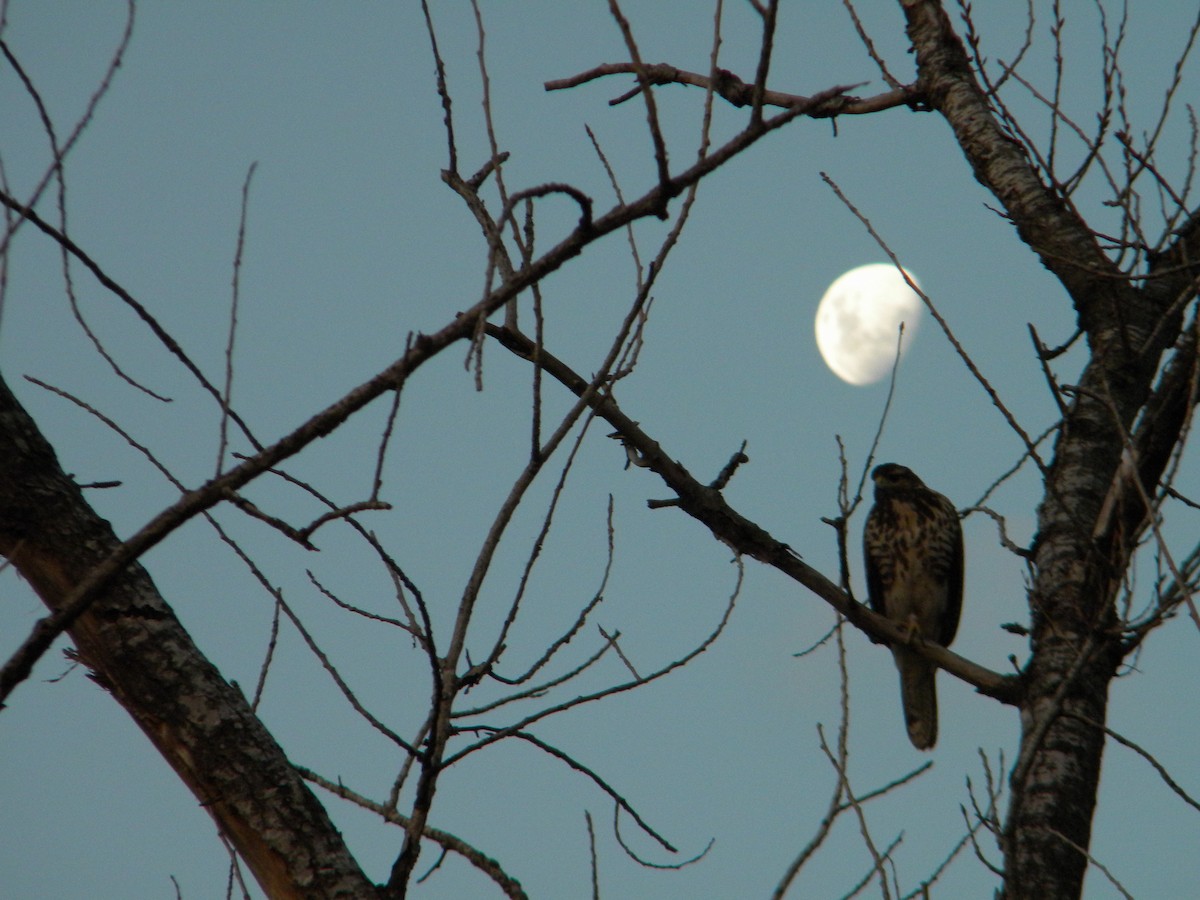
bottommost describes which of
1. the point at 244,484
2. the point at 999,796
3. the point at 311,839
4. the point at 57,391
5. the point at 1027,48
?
the point at 311,839

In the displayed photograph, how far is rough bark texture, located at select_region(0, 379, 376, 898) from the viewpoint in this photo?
5.44ft

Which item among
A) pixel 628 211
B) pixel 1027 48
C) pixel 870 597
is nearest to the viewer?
pixel 628 211

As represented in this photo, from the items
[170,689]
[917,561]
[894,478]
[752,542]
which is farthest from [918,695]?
[170,689]

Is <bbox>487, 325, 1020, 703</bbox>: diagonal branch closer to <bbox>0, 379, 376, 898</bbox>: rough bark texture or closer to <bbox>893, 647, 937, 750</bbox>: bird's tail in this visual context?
<bbox>0, 379, 376, 898</bbox>: rough bark texture

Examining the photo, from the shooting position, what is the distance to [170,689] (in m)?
1.71

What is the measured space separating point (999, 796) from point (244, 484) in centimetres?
180

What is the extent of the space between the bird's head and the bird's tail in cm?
116

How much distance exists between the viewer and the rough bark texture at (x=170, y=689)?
166cm

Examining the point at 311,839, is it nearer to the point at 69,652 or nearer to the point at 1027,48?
the point at 69,652

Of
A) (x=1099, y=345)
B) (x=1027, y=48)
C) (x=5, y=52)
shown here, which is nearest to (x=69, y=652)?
(x=5, y=52)

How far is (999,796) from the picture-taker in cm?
248

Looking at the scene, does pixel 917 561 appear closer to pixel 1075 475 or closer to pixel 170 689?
pixel 1075 475

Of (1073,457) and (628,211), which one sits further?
(1073,457)

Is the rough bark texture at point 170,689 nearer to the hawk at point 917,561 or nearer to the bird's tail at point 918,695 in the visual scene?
the bird's tail at point 918,695
